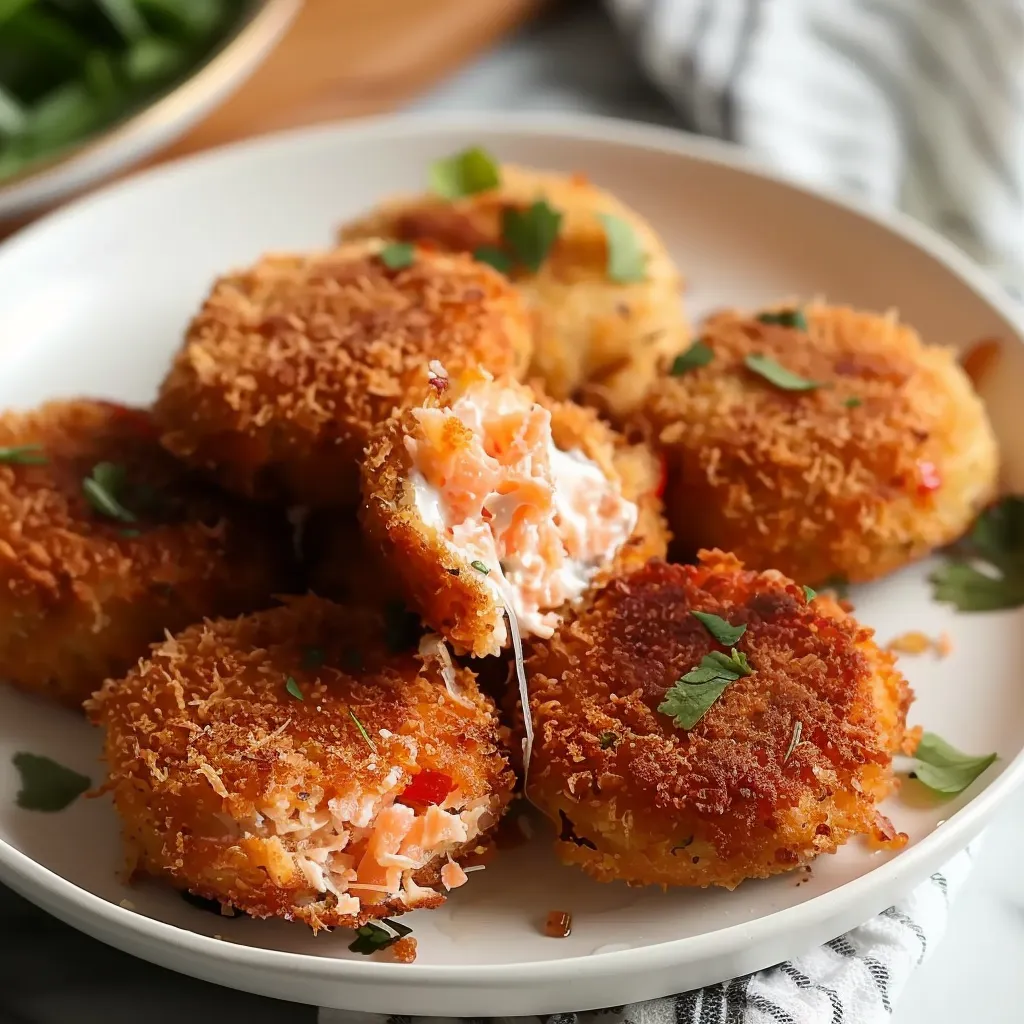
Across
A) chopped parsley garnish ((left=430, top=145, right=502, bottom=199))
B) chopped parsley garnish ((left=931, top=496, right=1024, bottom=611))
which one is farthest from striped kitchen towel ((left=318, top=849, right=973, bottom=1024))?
chopped parsley garnish ((left=430, top=145, right=502, bottom=199))

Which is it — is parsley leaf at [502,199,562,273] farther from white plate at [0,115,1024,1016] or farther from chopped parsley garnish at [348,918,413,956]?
chopped parsley garnish at [348,918,413,956]

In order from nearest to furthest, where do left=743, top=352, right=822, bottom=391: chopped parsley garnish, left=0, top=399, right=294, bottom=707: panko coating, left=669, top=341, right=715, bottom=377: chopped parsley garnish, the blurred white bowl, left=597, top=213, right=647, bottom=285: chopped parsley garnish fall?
left=0, top=399, right=294, bottom=707: panko coating
left=743, top=352, right=822, bottom=391: chopped parsley garnish
left=669, top=341, right=715, bottom=377: chopped parsley garnish
left=597, top=213, right=647, bottom=285: chopped parsley garnish
the blurred white bowl

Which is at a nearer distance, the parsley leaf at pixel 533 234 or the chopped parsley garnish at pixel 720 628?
the chopped parsley garnish at pixel 720 628

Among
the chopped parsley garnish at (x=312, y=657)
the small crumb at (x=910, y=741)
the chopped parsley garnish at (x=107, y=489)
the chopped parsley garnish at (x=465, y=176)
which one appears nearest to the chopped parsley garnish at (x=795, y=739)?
the small crumb at (x=910, y=741)

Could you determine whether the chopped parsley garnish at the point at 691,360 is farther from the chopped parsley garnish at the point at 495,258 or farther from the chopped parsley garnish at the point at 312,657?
the chopped parsley garnish at the point at 312,657

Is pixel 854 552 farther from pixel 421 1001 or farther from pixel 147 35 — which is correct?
pixel 147 35

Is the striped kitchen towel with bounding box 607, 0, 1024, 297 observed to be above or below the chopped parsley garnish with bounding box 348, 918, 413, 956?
above

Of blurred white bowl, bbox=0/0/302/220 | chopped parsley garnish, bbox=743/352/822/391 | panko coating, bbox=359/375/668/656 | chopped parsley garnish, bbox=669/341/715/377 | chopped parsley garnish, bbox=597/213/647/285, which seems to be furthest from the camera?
blurred white bowl, bbox=0/0/302/220
